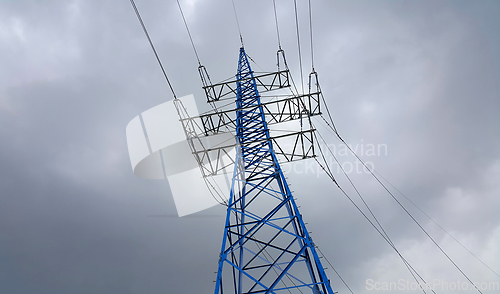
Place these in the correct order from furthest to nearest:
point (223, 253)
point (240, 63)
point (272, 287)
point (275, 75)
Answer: point (240, 63), point (275, 75), point (223, 253), point (272, 287)

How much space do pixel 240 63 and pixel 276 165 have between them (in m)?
8.98

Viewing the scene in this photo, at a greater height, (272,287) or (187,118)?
(187,118)

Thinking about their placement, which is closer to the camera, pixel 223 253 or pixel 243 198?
pixel 223 253

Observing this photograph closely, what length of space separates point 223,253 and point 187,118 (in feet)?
20.3

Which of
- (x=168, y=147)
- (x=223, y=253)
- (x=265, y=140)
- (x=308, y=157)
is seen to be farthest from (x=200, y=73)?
(x=223, y=253)

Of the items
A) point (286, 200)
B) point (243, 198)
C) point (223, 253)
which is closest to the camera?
point (223, 253)

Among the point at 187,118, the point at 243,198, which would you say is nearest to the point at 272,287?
the point at 243,198

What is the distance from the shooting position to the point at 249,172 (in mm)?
9109

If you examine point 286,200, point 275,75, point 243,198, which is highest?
point 275,75

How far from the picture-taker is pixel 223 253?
6.04m

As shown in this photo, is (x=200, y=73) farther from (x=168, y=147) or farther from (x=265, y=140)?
(x=265, y=140)

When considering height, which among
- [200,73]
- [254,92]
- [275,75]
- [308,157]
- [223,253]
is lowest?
[223,253]

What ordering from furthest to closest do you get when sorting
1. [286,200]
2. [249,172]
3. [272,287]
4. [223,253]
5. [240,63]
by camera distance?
1. [240,63]
2. [249,172]
3. [286,200]
4. [223,253]
5. [272,287]

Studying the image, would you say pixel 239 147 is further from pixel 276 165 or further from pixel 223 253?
pixel 223 253
